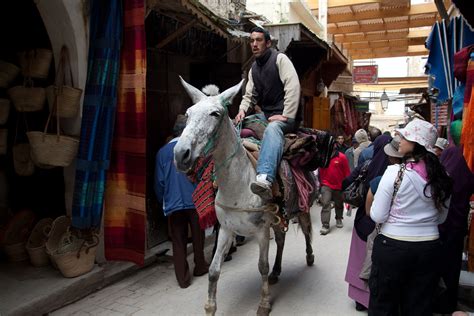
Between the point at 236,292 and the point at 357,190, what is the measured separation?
77.6 inches

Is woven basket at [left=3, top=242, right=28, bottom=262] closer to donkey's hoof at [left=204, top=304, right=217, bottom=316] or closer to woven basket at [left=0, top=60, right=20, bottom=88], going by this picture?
woven basket at [left=0, top=60, right=20, bottom=88]

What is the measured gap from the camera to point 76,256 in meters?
4.37

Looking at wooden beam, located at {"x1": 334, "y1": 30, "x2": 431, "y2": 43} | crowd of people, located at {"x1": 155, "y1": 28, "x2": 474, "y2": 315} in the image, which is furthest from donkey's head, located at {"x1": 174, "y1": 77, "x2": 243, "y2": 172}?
wooden beam, located at {"x1": 334, "y1": 30, "x2": 431, "y2": 43}

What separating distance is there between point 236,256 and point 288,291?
1429 mm

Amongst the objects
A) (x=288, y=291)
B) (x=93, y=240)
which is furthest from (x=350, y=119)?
(x=93, y=240)

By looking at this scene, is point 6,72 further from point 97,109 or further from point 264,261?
point 264,261

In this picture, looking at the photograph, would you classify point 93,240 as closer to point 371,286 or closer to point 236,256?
point 236,256

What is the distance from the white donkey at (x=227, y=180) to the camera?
3.06 m

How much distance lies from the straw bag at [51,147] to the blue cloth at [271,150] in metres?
2.17

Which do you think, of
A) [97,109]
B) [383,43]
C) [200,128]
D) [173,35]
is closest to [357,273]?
[200,128]

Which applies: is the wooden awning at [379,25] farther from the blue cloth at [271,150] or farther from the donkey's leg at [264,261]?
the donkey's leg at [264,261]

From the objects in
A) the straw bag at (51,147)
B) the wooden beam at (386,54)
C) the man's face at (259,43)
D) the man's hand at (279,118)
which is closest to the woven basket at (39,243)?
the straw bag at (51,147)

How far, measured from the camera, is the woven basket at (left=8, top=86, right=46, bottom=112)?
438 cm

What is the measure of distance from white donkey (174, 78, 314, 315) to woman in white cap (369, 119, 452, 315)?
1.23m
